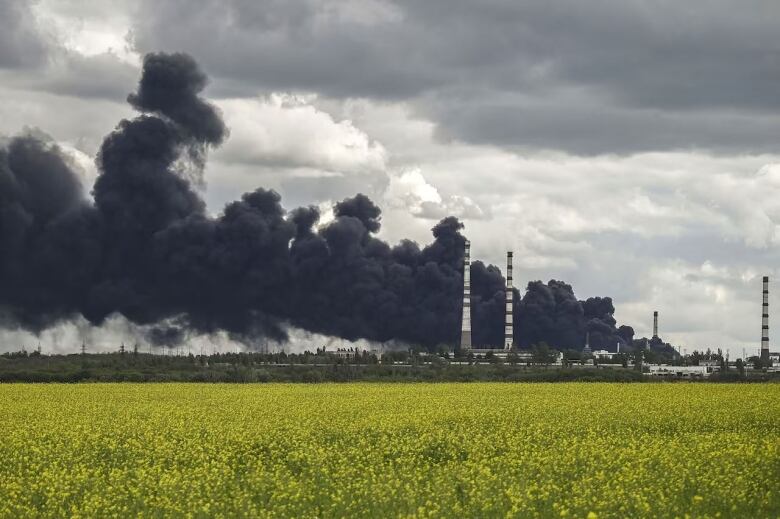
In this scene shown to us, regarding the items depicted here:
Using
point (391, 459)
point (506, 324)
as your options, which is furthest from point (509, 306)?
point (391, 459)

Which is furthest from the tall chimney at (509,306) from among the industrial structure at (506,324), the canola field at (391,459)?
the canola field at (391,459)

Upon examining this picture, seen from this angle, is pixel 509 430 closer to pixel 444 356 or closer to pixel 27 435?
pixel 27 435

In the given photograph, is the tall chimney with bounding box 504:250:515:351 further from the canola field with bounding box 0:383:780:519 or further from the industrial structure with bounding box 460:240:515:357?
the canola field with bounding box 0:383:780:519

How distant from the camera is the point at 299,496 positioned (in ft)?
72.4

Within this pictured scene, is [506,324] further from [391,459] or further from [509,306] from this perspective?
[391,459]

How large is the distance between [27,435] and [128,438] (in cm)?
346

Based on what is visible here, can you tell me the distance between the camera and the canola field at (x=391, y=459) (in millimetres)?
21406

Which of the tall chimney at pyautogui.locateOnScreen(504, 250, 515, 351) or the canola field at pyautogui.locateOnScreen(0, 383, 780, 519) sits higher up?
the tall chimney at pyautogui.locateOnScreen(504, 250, 515, 351)

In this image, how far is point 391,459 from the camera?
29.1 metres

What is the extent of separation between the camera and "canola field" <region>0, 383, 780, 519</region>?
21406 millimetres

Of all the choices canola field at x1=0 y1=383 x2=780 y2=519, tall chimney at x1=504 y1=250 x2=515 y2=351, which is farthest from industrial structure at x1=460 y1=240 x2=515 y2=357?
canola field at x1=0 y1=383 x2=780 y2=519

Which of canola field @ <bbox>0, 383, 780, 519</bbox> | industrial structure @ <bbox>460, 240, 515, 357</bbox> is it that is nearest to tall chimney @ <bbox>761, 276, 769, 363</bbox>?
industrial structure @ <bbox>460, 240, 515, 357</bbox>

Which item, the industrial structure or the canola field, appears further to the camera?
the industrial structure

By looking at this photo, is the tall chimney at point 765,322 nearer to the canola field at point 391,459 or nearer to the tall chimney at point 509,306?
the tall chimney at point 509,306
